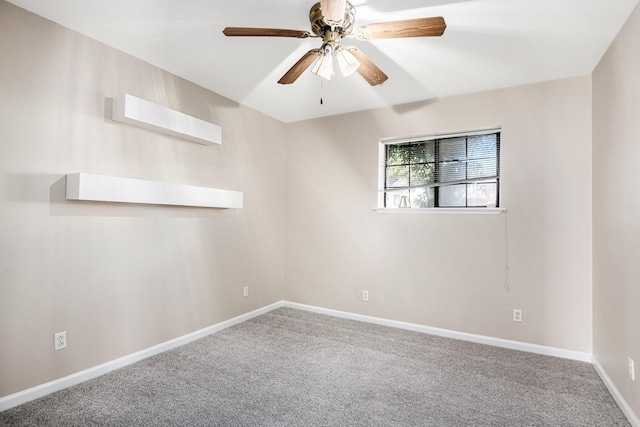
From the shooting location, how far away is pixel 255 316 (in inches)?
156

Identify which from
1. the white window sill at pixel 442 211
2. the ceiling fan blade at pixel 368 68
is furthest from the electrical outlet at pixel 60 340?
the white window sill at pixel 442 211

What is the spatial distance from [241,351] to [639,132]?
10.5ft

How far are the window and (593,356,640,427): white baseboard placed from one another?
5.03ft

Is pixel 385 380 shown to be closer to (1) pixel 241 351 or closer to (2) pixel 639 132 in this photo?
(1) pixel 241 351

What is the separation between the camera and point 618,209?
7.26 feet

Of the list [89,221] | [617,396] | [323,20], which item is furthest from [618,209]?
[89,221]

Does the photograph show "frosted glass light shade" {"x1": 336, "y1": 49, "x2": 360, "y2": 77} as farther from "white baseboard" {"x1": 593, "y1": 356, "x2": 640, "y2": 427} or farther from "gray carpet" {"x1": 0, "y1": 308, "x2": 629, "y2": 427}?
"white baseboard" {"x1": 593, "y1": 356, "x2": 640, "y2": 427}

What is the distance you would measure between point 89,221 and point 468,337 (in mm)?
3461

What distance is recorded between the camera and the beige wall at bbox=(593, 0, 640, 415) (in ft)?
6.41

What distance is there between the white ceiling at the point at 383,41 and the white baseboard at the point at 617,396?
2.38 meters

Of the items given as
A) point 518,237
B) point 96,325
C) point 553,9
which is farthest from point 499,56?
point 96,325

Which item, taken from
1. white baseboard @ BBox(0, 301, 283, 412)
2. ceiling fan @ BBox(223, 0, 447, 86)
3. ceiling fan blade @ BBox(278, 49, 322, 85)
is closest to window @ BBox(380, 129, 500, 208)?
ceiling fan @ BBox(223, 0, 447, 86)

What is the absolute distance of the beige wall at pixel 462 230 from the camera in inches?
114

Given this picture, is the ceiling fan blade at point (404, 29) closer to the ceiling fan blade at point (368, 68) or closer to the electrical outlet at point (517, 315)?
the ceiling fan blade at point (368, 68)
